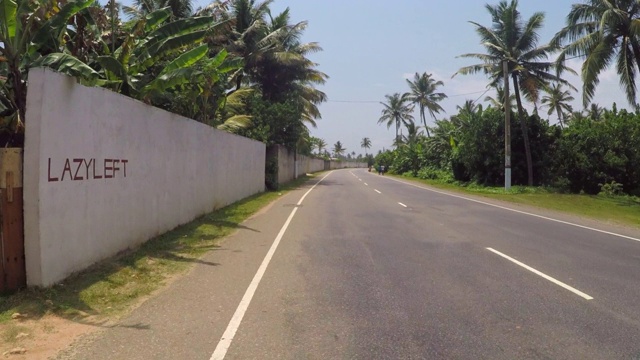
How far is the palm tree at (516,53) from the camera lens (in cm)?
2956

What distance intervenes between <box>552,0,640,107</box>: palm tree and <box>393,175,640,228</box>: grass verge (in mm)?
4595

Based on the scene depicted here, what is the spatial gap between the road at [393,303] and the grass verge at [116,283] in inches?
13.8

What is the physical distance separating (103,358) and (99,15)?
29.7 feet

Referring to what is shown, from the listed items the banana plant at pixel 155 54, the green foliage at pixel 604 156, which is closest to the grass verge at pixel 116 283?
the banana plant at pixel 155 54

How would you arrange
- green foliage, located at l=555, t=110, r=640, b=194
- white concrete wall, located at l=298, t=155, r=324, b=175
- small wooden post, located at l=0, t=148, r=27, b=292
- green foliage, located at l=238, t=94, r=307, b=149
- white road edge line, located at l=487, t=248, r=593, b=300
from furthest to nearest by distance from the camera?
white concrete wall, located at l=298, t=155, r=324, b=175 < green foliage, located at l=238, t=94, r=307, b=149 < green foliage, located at l=555, t=110, r=640, b=194 < white road edge line, located at l=487, t=248, r=593, b=300 < small wooden post, located at l=0, t=148, r=27, b=292

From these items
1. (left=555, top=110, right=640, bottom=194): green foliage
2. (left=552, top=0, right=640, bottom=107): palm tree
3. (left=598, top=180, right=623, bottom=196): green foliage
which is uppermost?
(left=552, top=0, right=640, bottom=107): palm tree

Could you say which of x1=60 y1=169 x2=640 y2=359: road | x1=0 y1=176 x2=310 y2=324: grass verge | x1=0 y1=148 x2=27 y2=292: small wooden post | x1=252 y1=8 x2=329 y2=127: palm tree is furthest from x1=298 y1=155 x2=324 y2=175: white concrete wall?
x1=0 y1=148 x2=27 y2=292: small wooden post

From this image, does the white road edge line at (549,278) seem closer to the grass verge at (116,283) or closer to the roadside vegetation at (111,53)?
the grass verge at (116,283)

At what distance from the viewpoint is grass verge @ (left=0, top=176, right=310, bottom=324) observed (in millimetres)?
5426

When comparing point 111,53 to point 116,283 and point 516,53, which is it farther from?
point 516,53

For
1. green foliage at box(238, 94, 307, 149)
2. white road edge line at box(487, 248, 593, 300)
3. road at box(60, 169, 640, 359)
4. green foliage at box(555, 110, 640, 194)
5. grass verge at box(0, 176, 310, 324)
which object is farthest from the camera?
green foliage at box(238, 94, 307, 149)

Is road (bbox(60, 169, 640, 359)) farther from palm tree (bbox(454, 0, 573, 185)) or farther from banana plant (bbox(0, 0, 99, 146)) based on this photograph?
palm tree (bbox(454, 0, 573, 185))

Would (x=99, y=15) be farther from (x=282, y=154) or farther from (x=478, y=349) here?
(x=282, y=154)

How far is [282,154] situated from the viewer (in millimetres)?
32531
